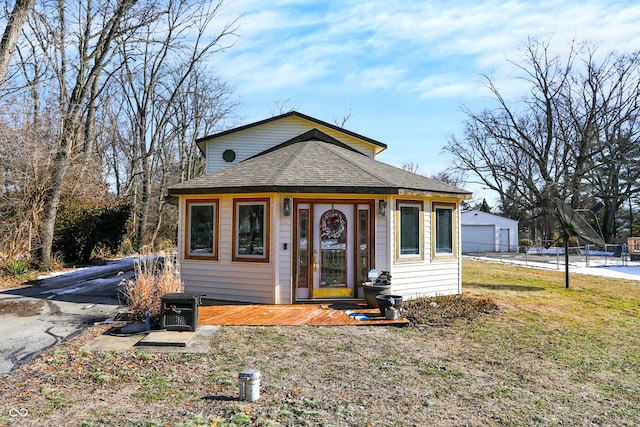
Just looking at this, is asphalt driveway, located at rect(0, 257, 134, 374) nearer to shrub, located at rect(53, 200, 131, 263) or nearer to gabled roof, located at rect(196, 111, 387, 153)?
shrub, located at rect(53, 200, 131, 263)

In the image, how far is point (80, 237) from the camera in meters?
14.9

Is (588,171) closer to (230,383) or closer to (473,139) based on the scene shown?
(473,139)

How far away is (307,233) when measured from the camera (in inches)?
318

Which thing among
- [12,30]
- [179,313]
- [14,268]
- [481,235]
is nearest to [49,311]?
[179,313]

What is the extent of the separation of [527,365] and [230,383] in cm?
349

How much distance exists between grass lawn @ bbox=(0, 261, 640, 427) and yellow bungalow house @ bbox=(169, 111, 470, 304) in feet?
6.41

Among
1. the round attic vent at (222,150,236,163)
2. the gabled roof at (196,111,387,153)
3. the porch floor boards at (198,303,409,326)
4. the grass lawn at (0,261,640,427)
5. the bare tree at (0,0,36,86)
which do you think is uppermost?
the bare tree at (0,0,36,86)

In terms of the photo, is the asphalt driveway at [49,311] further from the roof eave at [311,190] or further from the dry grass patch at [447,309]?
the dry grass patch at [447,309]

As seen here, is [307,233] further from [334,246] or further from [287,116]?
[287,116]

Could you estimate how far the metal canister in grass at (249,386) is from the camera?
3.56 meters

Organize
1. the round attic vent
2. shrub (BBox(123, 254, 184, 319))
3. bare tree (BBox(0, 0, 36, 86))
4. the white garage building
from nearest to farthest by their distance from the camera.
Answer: shrub (BBox(123, 254, 184, 319))
bare tree (BBox(0, 0, 36, 86))
the round attic vent
the white garage building

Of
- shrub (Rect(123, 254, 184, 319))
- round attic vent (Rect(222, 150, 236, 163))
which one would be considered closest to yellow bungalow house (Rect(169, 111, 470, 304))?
shrub (Rect(123, 254, 184, 319))

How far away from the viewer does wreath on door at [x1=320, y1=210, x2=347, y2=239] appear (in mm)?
8195

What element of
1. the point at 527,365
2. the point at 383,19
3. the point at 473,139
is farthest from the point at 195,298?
the point at 473,139
